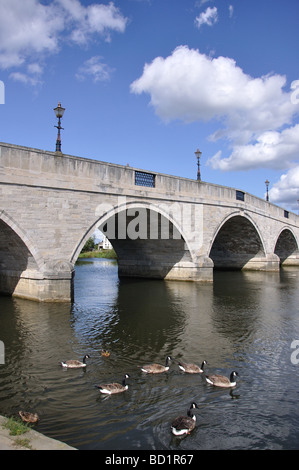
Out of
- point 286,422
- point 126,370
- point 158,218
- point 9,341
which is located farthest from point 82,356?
point 158,218

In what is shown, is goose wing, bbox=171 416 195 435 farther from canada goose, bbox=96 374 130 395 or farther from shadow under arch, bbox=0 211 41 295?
shadow under arch, bbox=0 211 41 295

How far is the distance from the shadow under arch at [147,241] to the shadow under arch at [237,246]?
7.91m

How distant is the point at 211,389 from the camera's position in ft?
19.2

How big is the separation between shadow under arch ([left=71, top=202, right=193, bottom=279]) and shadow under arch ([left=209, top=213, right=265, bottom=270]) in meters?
7.91

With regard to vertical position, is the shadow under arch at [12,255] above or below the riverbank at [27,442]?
above

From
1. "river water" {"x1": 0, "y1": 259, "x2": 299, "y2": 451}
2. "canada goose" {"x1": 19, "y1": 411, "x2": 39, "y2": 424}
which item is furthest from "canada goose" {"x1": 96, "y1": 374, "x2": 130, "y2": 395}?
"canada goose" {"x1": 19, "y1": 411, "x2": 39, "y2": 424}

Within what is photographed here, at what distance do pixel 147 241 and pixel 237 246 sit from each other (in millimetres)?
12206

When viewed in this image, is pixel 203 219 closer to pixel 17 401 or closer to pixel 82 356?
pixel 82 356

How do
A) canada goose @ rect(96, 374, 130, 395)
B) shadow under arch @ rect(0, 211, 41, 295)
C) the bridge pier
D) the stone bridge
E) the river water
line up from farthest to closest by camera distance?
the bridge pier
the stone bridge
shadow under arch @ rect(0, 211, 41, 295)
canada goose @ rect(96, 374, 130, 395)
the river water

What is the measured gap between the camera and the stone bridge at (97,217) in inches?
485

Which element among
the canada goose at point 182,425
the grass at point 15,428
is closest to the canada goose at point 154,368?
the canada goose at point 182,425

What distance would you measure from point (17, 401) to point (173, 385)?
2.38 metres

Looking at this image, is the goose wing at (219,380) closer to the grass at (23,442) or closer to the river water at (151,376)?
the river water at (151,376)

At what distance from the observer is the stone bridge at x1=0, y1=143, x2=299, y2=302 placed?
40.4 ft
